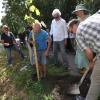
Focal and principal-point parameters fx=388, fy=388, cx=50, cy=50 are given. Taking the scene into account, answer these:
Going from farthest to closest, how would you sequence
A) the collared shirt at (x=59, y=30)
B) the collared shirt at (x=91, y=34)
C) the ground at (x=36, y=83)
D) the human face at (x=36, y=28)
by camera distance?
the collared shirt at (x=59, y=30), the human face at (x=36, y=28), the ground at (x=36, y=83), the collared shirt at (x=91, y=34)

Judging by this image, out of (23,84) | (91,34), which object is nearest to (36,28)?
(23,84)

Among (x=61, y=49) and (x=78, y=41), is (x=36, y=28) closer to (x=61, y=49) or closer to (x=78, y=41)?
(x=61, y=49)

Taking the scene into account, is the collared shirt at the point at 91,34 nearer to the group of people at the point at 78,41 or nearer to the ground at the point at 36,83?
the group of people at the point at 78,41

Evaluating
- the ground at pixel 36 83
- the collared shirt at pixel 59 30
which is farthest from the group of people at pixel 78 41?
the ground at pixel 36 83

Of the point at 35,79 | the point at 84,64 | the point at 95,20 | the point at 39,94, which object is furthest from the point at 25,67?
the point at 95,20

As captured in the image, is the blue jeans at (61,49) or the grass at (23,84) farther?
the blue jeans at (61,49)

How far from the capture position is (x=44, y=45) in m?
10.3

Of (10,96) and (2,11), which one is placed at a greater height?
(2,11)

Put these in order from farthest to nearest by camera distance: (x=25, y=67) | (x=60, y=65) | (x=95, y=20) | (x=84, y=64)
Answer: (x=25, y=67) < (x=60, y=65) < (x=84, y=64) < (x=95, y=20)

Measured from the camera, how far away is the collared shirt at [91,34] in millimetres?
5621

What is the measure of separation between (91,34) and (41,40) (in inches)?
184

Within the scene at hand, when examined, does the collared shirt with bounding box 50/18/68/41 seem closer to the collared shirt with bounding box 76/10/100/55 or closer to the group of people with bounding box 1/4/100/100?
the group of people with bounding box 1/4/100/100

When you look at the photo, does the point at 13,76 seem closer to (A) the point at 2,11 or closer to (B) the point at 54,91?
(B) the point at 54,91

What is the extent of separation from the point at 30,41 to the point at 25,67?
101 inches
